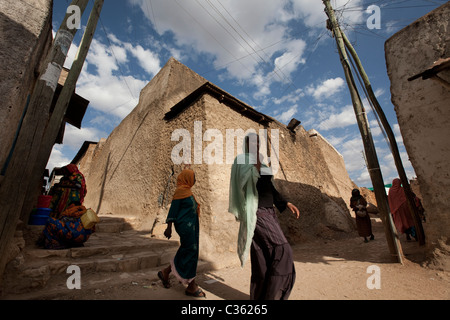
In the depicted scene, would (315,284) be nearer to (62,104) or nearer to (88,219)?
(88,219)

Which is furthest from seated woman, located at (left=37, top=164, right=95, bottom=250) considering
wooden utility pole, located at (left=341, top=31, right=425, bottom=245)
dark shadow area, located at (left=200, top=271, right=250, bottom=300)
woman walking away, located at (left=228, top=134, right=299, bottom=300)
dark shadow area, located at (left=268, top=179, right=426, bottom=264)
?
wooden utility pole, located at (left=341, top=31, right=425, bottom=245)

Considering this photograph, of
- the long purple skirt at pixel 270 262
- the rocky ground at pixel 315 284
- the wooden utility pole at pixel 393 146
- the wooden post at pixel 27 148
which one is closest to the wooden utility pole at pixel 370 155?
the wooden utility pole at pixel 393 146

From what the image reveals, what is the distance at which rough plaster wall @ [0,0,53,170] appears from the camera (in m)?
2.47

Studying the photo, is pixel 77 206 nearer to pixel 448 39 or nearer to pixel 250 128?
pixel 250 128

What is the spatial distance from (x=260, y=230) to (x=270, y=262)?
0.31 metres

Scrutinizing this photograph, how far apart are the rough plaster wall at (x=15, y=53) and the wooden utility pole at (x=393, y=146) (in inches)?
224

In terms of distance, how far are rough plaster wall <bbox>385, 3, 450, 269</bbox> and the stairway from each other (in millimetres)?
3883

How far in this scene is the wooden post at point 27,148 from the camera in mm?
2080

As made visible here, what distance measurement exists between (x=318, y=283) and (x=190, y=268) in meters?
1.82

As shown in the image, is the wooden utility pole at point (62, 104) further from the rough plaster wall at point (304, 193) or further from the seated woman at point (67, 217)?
the rough plaster wall at point (304, 193)

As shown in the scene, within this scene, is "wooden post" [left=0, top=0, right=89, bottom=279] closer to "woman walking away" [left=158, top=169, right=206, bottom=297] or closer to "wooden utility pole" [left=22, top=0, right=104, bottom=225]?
"wooden utility pole" [left=22, top=0, right=104, bottom=225]

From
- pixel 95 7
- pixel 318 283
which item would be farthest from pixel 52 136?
pixel 318 283

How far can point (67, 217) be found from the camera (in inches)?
126

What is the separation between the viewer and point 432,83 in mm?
3461
